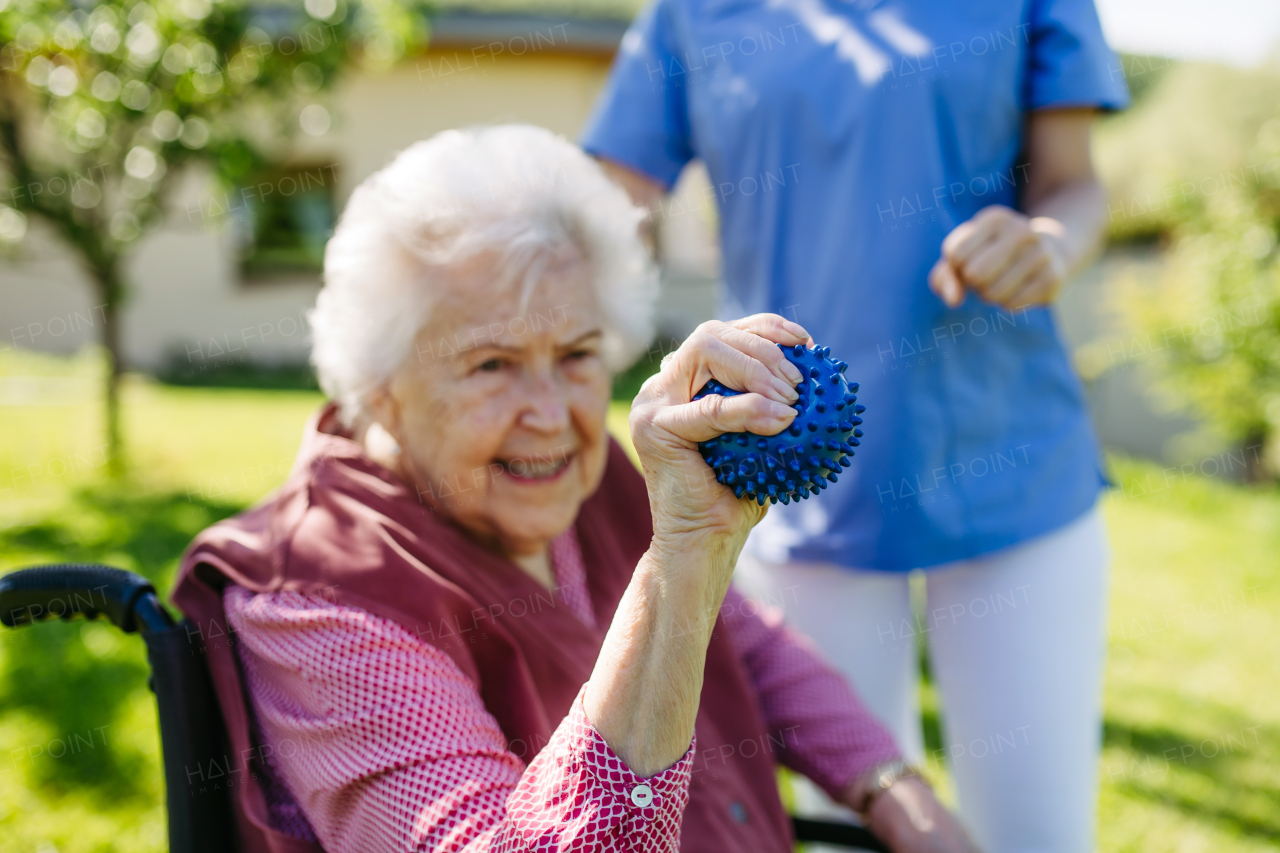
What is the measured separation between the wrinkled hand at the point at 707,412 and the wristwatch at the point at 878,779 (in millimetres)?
873

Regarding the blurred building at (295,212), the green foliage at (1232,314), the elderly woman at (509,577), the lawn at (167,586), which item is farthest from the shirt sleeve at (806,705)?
the blurred building at (295,212)

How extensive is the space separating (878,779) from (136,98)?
531 cm

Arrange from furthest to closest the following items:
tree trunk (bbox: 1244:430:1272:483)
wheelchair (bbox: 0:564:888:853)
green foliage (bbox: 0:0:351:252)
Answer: tree trunk (bbox: 1244:430:1272:483), green foliage (bbox: 0:0:351:252), wheelchair (bbox: 0:564:888:853)

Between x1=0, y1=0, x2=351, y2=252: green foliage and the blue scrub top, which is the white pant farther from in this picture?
x1=0, y1=0, x2=351, y2=252: green foliage

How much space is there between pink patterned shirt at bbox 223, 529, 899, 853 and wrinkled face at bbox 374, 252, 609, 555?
0.31m

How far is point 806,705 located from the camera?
1.73m

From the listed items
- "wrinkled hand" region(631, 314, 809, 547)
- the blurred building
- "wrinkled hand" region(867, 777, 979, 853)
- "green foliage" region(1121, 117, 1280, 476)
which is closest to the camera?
"wrinkled hand" region(631, 314, 809, 547)

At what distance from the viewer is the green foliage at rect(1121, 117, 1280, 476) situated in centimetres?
579

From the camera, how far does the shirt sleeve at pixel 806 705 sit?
1706mm

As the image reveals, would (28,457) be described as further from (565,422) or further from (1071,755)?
(1071,755)

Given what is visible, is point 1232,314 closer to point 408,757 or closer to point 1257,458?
point 1257,458

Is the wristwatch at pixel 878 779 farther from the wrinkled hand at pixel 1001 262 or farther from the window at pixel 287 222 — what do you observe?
the window at pixel 287 222

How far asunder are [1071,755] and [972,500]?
1.58ft

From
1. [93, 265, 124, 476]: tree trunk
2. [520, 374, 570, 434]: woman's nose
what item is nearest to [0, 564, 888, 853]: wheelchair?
[520, 374, 570, 434]: woman's nose
